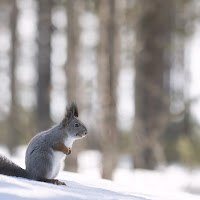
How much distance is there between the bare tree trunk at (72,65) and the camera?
8914 mm

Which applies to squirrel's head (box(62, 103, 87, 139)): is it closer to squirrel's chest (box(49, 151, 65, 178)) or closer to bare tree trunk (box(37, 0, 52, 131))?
squirrel's chest (box(49, 151, 65, 178))

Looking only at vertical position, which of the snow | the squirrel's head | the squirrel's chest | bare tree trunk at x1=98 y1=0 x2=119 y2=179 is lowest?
the snow

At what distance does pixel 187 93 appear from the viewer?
62.4ft

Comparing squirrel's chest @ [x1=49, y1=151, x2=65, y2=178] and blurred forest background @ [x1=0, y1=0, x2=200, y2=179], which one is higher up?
blurred forest background @ [x1=0, y1=0, x2=200, y2=179]

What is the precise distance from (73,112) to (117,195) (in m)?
0.95

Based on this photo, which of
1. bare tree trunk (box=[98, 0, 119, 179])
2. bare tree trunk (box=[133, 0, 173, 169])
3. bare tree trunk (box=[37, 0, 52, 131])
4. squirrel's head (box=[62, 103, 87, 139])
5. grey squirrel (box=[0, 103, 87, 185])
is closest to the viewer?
grey squirrel (box=[0, 103, 87, 185])

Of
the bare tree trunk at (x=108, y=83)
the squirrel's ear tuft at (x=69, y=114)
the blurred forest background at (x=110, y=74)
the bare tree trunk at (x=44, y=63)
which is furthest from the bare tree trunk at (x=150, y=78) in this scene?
the squirrel's ear tuft at (x=69, y=114)

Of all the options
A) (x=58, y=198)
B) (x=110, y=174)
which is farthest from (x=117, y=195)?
(x=110, y=174)

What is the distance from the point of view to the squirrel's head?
3717 mm

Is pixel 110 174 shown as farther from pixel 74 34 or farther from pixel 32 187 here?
pixel 32 187

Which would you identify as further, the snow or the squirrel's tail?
the squirrel's tail

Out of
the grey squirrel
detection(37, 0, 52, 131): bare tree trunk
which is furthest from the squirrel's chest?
detection(37, 0, 52, 131): bare tree trunk

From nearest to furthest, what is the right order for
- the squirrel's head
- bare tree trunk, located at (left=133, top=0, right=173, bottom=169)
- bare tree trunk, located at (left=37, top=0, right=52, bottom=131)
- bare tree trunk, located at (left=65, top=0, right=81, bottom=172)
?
the squirrel's head < bare tree trunk, located at (left=65, top=0, right=81, bottom=172) < bare tree trunk, located at (left=37, top=0, right=52, bottom=131) < bare tree trunk, located at (left=133, top=0, right=173, bottom=169)

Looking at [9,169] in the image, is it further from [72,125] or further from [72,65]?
[72,65]
